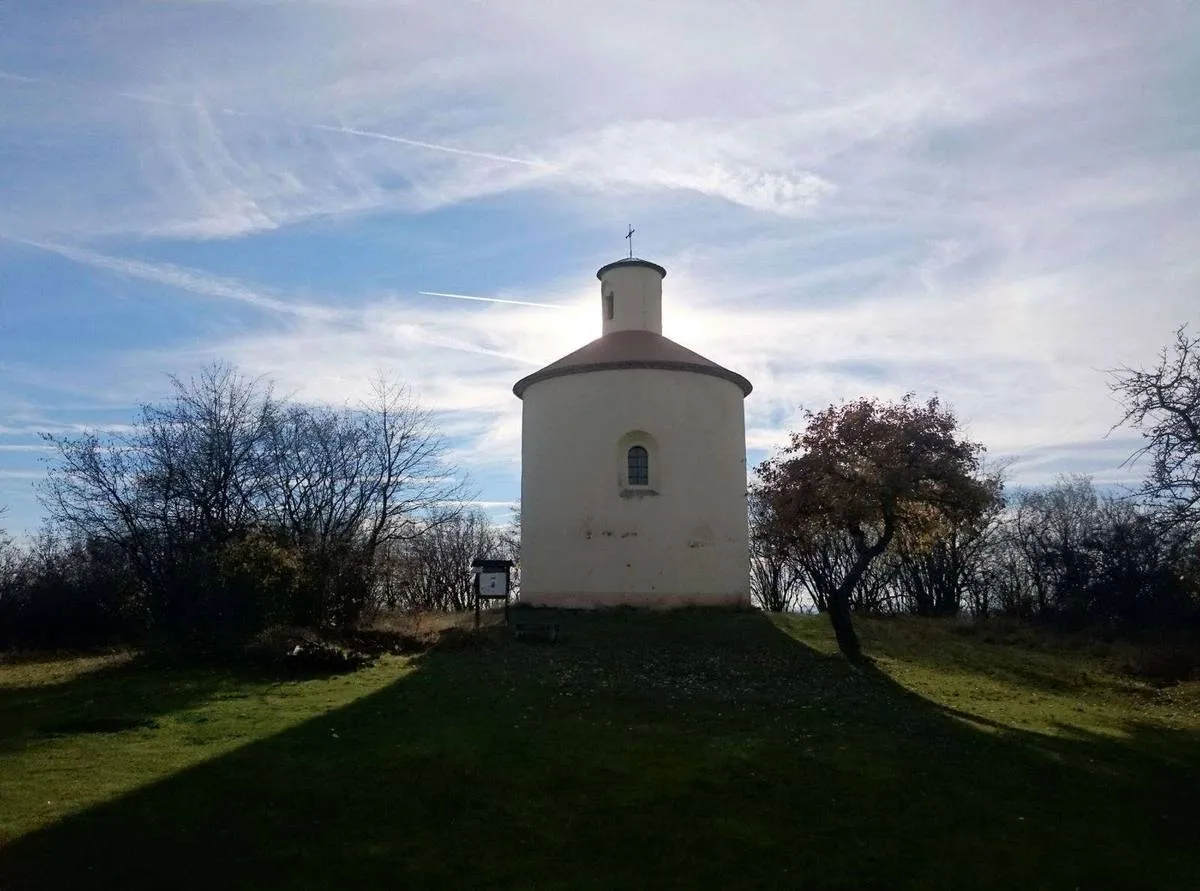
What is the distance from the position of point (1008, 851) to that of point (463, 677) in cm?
889

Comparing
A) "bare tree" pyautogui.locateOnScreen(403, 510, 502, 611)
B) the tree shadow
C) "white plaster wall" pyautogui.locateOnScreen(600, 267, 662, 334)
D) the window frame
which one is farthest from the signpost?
"bare tree" pyautogui.locateOnScreen(403, 510, 502, 611)

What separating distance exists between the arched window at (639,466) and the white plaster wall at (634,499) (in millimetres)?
203

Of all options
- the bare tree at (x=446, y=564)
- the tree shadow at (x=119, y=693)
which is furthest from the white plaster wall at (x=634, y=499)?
the bare tree at (x=446, y=564)

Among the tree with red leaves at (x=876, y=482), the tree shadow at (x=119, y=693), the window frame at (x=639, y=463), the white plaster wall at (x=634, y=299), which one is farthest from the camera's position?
the white plaster wall at (x=634, y=299)

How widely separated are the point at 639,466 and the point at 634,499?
109cm

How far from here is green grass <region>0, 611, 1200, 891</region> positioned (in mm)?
6930

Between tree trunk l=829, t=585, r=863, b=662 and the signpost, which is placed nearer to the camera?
tree trunk l=829, t=585, r=863, b=662

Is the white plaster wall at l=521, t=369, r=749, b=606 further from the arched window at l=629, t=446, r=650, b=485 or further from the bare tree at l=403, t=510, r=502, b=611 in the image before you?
the bare tree at l=403, t=510, r=502, b=611

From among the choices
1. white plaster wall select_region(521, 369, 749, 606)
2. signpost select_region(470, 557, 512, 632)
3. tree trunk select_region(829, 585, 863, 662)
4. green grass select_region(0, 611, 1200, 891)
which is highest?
white plaster wall select_region(521, 369, 749, 606)

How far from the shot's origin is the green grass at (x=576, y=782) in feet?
22.7

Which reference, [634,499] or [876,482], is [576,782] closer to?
[876,482]

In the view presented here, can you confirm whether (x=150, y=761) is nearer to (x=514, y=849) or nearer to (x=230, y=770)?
(x=230, y=770)

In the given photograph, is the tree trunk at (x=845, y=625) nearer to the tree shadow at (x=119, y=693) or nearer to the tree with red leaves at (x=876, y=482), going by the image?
the tree with red leaves at (x=876, y=482)

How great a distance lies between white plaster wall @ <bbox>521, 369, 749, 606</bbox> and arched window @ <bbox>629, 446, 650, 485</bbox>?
20 centimetres
